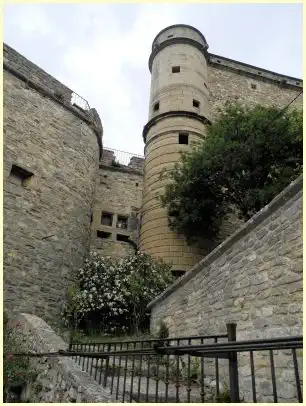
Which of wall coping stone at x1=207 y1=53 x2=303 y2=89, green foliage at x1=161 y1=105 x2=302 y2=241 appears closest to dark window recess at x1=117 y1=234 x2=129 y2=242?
green foliage at x1=161 y1=105 x2=302 y2=241

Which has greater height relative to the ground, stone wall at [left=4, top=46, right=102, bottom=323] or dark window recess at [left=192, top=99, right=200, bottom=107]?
dark window recess at [left=192, top=99, right=200, bottom=107]

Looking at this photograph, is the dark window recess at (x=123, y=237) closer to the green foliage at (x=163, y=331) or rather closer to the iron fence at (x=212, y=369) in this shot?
the green foliage at (x=163, y=331)

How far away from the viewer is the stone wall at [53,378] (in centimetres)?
416

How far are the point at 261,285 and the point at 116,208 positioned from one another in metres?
10.9

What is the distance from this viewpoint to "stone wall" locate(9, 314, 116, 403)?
13.6ft

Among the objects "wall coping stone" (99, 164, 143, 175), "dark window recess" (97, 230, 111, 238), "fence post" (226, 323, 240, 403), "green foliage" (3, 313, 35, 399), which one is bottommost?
"green foliage" (3, 313, 35, 399)

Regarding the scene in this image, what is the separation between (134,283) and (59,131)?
5670 millimetres

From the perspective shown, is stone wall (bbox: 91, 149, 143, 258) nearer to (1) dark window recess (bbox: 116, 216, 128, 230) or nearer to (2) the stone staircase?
(1) dark window recess (bbox: 116, 216, 128, 230)

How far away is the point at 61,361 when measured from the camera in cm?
512

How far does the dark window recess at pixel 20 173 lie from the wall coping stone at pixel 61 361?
3.98 metres

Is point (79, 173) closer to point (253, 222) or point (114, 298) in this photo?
point (114, 298)

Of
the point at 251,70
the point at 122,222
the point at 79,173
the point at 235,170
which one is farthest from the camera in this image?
the point at 251,70

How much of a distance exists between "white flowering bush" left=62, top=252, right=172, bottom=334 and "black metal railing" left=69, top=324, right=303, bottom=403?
131 inches

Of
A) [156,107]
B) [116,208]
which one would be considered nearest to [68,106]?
[156,107]
